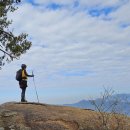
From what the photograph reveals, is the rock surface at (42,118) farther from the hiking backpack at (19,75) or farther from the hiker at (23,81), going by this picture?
the hiking backpack at (19,75)

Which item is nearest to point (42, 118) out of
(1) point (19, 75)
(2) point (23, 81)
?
(2) point (23, 81)

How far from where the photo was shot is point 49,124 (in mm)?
13383

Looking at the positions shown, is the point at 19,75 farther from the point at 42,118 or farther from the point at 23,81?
the point at 42,118

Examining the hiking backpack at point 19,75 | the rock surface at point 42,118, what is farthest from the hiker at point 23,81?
the rock surface at point 42,118

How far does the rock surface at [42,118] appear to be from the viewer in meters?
→ 13.4

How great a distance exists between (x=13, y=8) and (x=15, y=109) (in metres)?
6.63

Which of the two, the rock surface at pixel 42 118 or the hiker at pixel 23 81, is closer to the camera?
the rock surface at pixel 42 118

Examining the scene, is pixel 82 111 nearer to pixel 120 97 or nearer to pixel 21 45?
pixel 120 97

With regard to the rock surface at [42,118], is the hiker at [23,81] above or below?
above

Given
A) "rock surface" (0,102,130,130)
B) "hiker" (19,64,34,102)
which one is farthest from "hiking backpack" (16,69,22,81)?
"rock surface" (0,102,130,130)

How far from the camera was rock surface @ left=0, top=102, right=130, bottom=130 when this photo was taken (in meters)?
13.4

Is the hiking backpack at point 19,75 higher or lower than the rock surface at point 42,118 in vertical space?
higher

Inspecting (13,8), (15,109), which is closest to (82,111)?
(15,109)

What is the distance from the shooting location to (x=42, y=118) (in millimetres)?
13633
